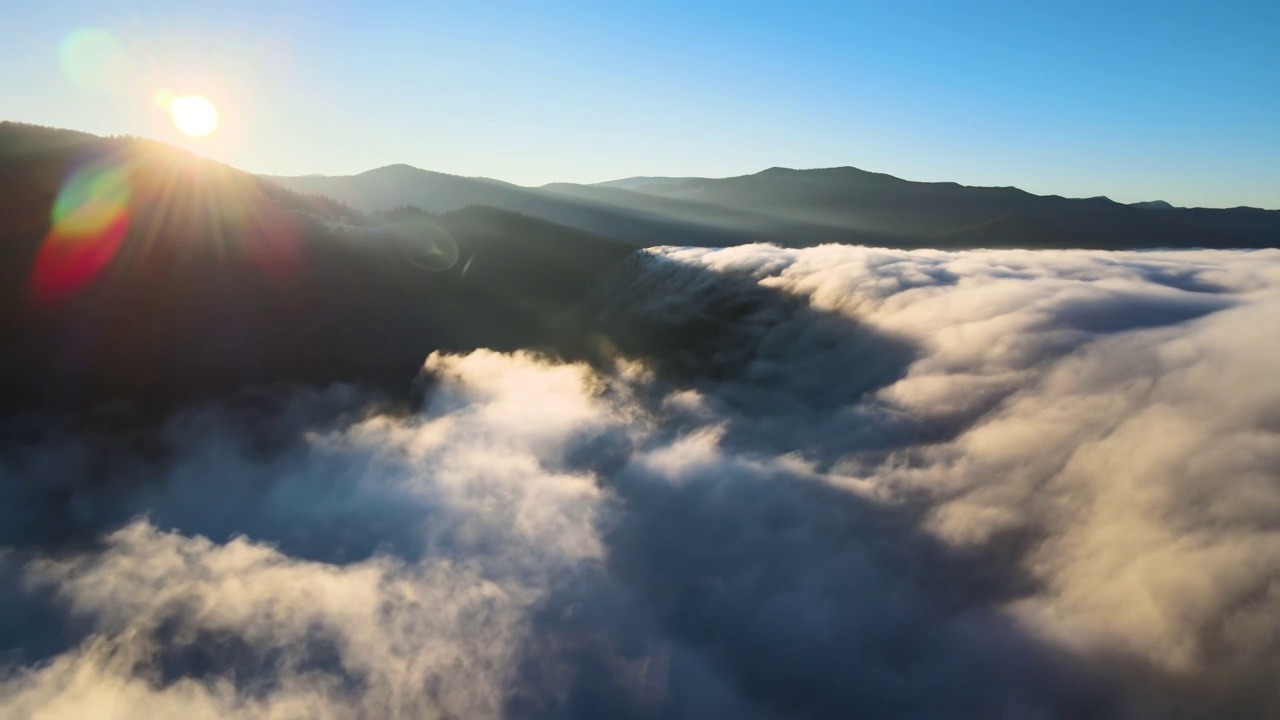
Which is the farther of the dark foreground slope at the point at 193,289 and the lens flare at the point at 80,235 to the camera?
the lens flare at the point at 80,235

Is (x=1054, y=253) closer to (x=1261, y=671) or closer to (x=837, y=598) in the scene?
(x=837, y=598)

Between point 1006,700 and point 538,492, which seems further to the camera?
point 538,492

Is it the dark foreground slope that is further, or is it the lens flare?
the lens flare

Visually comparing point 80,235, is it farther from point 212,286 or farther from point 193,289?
point 212,286

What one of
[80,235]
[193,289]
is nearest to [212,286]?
[193,289]

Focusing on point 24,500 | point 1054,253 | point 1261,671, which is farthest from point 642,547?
point 24,500
